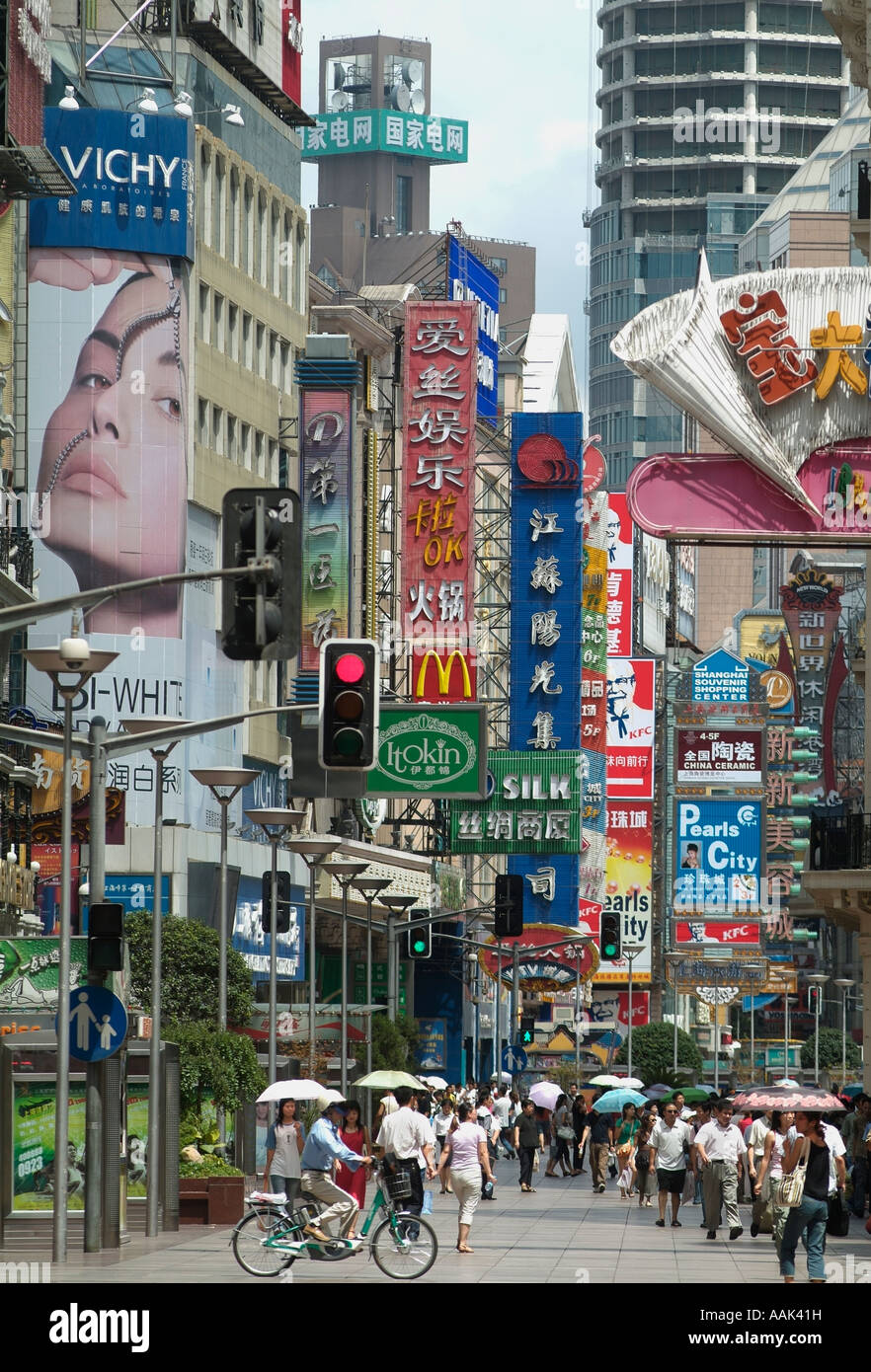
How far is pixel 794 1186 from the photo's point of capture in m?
26.0

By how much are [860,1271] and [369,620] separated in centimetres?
5389

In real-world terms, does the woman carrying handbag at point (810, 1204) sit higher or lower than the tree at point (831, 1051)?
higher

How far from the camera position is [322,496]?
245ft

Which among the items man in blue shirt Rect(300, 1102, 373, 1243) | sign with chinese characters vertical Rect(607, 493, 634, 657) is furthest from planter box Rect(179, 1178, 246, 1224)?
sign with chinese characters vertical Rect(607, 493, 634, 657)

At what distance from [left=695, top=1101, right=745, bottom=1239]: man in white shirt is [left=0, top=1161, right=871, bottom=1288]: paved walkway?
327 millimetres

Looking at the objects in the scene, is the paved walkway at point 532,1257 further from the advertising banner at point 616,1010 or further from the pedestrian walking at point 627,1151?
the advertising banner at point 616,1010

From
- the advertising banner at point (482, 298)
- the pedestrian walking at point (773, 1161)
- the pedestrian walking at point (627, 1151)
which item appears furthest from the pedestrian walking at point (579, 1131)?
the advertising banner at point (482, 298)

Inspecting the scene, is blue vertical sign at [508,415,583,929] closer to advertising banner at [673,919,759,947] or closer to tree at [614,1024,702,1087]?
advertising banner at [673,919,759,947]

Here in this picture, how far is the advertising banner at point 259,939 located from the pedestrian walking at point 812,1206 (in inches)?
1852

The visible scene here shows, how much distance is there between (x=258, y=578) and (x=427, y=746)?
36.3 m

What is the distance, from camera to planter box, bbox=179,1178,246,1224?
32531mm

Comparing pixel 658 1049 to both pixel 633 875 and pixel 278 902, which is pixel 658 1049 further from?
pixel 278 902

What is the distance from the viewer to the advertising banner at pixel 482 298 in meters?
90.1
